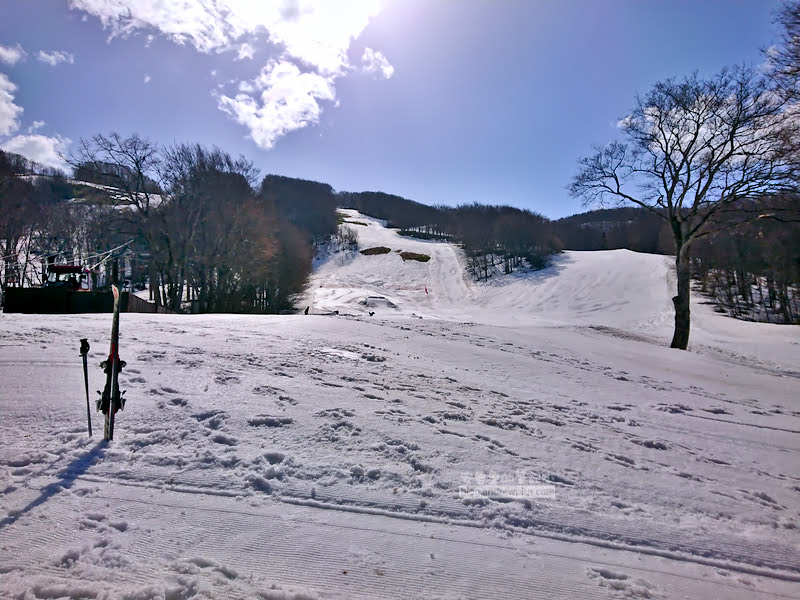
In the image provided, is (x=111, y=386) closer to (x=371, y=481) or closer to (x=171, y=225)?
(x=371, y=481)

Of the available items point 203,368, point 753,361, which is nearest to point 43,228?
point 203,368

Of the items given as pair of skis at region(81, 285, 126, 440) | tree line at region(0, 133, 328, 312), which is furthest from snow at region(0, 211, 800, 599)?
tree line at region(0, 133, 328, 312)

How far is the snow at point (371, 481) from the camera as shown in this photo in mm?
2115

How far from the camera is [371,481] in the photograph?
2.98 m

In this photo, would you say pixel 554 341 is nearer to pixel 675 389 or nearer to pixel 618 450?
pixel 675 389

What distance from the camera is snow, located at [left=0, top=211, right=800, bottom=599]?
2115 mm

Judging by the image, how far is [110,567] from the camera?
2.01m

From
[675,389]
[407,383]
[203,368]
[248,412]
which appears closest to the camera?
[248,412]

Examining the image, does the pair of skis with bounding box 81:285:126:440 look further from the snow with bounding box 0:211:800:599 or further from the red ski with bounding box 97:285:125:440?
the snow with bounding box 0:211:800:599

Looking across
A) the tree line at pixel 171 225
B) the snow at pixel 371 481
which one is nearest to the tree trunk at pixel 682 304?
the snow at pixel 371 481

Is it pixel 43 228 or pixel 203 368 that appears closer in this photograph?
pixel 203 368

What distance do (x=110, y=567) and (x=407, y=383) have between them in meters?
4.03

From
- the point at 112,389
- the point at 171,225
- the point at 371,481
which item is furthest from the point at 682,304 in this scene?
the point at 171,225

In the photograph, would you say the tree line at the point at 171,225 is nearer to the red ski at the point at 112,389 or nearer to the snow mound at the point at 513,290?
the snow mound at the point at 513,290
